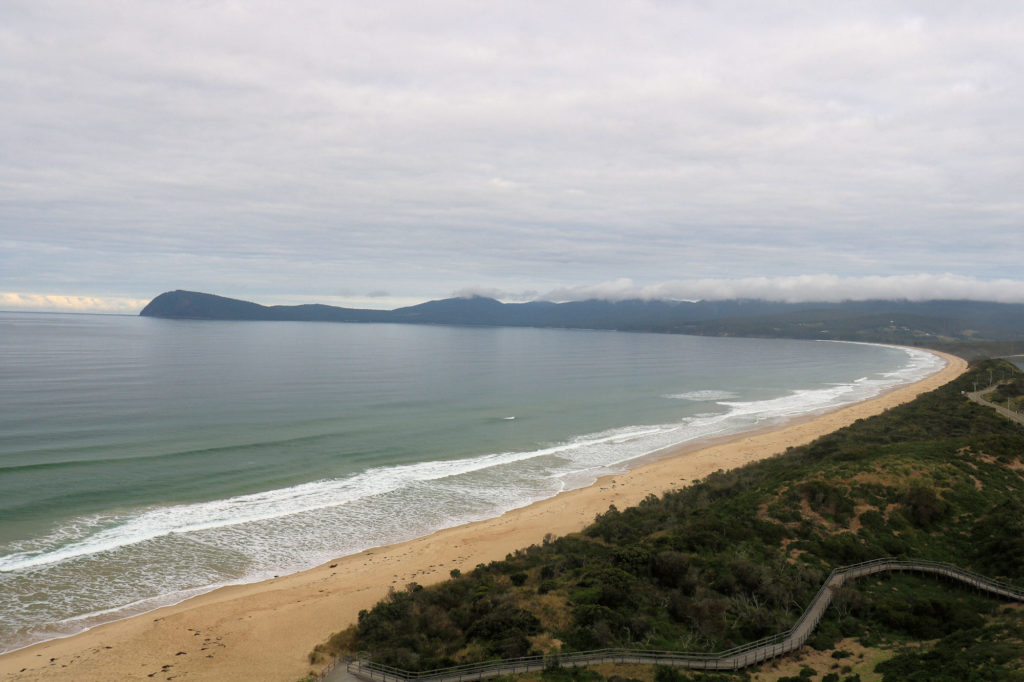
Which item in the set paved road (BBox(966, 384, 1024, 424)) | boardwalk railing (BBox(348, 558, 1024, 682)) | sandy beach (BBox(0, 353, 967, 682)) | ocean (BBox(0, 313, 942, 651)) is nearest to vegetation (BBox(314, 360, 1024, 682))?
boardwalk railing (BBox(348, 558, 1024, 682))

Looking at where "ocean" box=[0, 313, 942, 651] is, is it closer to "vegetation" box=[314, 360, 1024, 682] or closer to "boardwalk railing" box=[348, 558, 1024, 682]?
"vegetation" box=[314, 360, 1024, 682]

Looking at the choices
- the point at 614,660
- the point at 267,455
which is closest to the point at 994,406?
the point at 614,660

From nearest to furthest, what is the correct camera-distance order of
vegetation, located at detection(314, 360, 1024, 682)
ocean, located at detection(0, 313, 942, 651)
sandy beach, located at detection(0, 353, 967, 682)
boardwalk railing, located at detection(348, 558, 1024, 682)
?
1. boardwalk railing, located at detection(348, 558, 1024, 682)
2. vegetation, located at detection(314, 360, 1024, 682)
3. sandy beach, located at detection(0, 353, 967, 682)
4. ocean, located at detection(0, 313, 942, 651)

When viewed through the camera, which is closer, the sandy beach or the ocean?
the sandy beach

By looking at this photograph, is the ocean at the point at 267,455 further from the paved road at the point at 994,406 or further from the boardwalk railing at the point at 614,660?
the paved road at the point at 994,406

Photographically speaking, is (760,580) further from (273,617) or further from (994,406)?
(994,406)

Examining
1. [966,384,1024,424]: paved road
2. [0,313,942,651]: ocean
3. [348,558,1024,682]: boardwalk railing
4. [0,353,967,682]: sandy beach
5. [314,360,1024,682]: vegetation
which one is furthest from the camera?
[966,384,1024,424]: paved road
